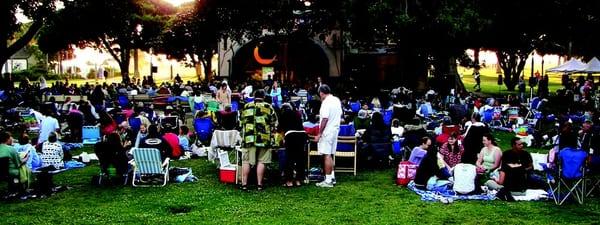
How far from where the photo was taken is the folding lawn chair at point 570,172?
9.19m

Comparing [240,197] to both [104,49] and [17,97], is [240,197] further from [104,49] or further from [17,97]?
[104,49]

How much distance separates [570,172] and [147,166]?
21.3ft

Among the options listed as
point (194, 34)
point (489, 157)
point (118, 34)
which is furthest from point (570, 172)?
point (118, 34)

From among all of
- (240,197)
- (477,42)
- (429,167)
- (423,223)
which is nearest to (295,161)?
(240,197)

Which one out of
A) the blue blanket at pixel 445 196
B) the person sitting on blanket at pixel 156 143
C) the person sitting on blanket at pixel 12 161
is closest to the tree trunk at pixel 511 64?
the blue blanket at pixel 445 196

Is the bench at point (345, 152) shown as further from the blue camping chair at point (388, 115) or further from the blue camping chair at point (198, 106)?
the blue camping chair at point (198, 106)

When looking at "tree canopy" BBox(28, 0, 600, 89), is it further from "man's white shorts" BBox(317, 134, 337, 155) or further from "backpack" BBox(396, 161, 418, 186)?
"man's white shorts" BBox(317, 134, 337, 155)

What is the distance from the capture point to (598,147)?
1084 cm

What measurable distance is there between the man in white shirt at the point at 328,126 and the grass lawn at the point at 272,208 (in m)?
0.39

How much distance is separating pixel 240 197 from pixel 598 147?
241 inches

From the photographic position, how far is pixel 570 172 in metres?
9.27

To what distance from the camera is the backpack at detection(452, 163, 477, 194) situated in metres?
9.75

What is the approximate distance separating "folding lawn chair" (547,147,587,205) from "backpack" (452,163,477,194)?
3.78ft

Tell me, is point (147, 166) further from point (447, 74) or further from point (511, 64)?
point (511, 64)
